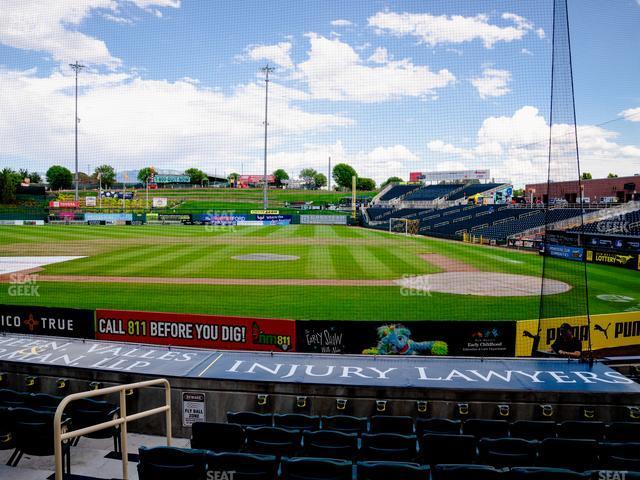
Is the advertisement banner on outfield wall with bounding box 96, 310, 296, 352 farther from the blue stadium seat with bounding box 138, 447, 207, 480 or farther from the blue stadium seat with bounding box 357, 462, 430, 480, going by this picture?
the blue stadium seat with bounding box 357, 462, 430, 480

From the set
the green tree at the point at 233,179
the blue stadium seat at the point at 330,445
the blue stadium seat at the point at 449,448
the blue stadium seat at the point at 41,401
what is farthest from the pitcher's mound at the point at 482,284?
the green tree at the point at 233,179

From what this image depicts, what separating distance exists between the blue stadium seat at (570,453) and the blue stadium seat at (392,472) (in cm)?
151

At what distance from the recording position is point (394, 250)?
102 ft

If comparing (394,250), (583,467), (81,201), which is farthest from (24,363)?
(81,201)

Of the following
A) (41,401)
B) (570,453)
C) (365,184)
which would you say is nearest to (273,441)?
(570,453)

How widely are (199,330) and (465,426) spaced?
757 cm

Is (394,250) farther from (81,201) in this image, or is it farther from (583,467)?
(81,201)

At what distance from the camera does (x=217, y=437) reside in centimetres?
481

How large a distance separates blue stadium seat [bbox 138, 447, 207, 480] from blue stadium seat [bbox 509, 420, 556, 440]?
3.41 meters

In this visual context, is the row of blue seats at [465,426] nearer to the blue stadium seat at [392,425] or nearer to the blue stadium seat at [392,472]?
the blue stadium seat at [392,425]

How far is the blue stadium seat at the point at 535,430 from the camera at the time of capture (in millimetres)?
5273

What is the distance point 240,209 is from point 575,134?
5434 cm

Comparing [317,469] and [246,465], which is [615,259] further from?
[246,465]

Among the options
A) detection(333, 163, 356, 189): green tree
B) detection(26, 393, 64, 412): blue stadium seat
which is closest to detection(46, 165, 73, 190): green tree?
detection(333, 163, 356, 189): green tree
